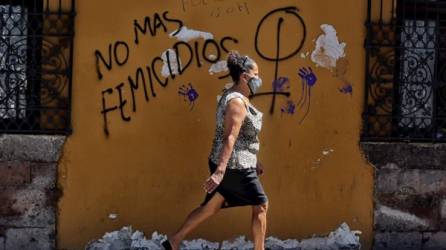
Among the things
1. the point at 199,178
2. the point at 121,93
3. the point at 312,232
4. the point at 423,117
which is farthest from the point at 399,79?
the point at 121,93

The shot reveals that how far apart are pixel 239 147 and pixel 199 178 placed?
2.83 ft

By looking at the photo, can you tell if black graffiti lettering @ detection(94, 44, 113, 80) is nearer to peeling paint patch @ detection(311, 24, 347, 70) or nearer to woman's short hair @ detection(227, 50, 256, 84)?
woman's short hair @ detection(227, 50, 256, 84)

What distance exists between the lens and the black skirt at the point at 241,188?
18.4ft

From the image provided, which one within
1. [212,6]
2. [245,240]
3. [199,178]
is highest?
[212,6]

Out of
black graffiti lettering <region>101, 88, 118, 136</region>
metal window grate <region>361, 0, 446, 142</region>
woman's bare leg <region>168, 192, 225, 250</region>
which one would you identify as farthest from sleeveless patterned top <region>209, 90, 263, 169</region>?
metal window grate <region>361, 0, 446, 142</region>

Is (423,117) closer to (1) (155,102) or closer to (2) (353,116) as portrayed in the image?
(2) (353,116)

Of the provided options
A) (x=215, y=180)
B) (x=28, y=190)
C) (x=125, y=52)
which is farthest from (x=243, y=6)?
(x=28, y=190)

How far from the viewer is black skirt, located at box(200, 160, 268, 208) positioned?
18.4ft

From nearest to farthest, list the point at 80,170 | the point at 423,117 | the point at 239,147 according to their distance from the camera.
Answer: the point at 239,147, the point at 80,170, the point at 423,117

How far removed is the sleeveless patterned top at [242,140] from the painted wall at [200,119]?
72cm

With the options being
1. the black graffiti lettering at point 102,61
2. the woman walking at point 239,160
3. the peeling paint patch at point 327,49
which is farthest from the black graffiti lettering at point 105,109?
A: the peeling paint patch at point 327,49

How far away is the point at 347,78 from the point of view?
21.5 ft

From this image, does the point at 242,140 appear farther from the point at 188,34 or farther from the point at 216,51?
the point at 188,34

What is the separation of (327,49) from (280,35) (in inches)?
16.6
